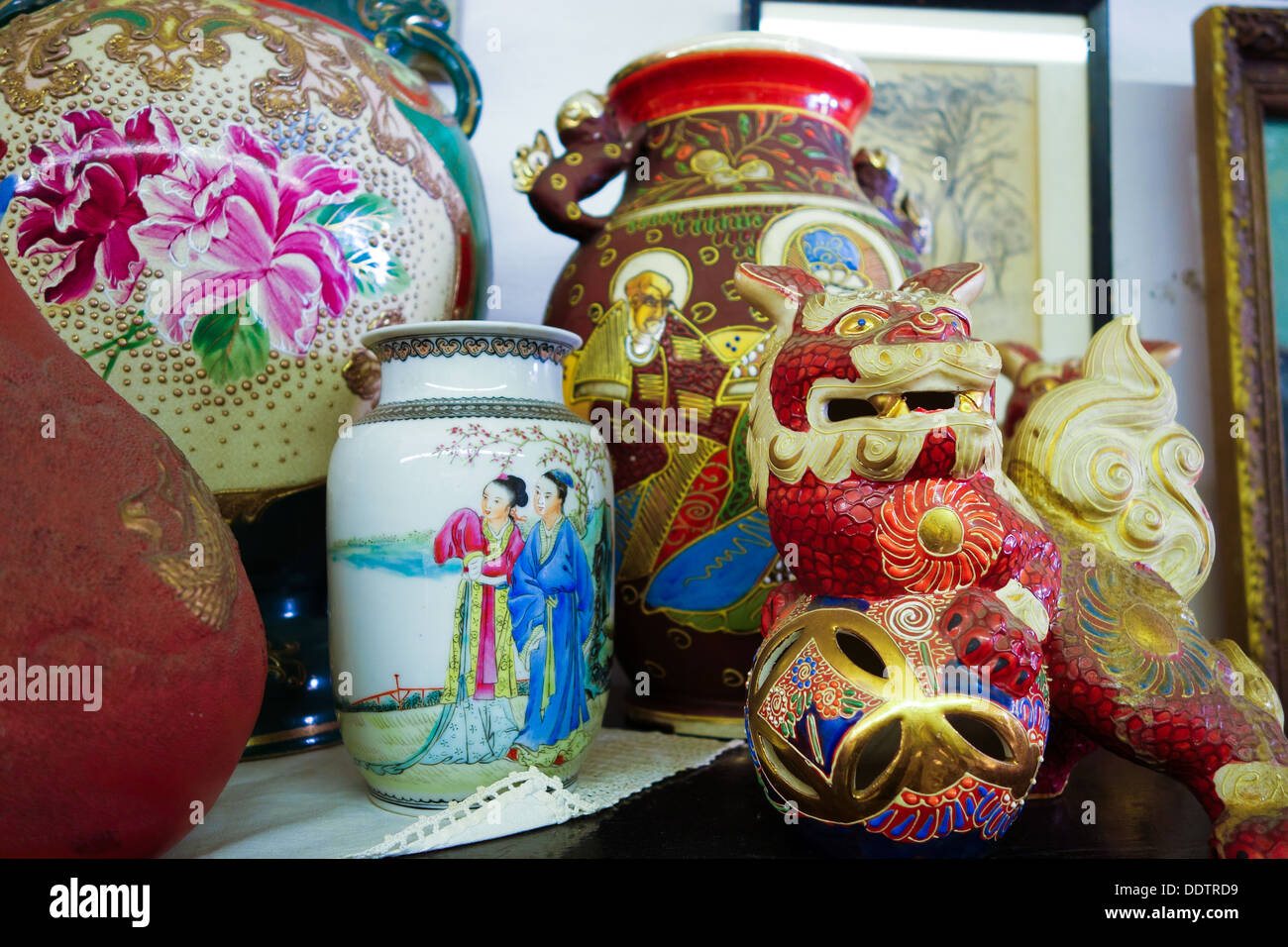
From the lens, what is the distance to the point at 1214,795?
2.30ft

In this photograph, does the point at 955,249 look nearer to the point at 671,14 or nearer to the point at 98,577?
the point at 671,14

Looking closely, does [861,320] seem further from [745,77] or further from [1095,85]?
[1095,85]

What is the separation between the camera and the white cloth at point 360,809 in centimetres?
70

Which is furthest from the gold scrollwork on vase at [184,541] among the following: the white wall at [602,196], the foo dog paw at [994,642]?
the white wall at [602,196]

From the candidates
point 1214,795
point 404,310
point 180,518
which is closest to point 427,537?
point 180,518

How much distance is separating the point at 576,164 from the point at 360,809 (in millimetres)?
687

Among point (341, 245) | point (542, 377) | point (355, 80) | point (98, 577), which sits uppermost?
point (355, 80)

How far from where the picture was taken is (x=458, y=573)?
2.47 feet

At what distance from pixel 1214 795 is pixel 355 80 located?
0.96 meters

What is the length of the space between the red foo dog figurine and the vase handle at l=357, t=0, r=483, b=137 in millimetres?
586

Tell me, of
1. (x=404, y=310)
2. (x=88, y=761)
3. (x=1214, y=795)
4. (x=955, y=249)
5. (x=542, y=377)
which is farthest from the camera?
(x=955, y=249)

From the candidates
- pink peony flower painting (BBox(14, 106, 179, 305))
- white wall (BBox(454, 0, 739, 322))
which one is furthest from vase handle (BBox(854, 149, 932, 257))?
pink peony flower painting (BBox(14, 106, 179, 305))

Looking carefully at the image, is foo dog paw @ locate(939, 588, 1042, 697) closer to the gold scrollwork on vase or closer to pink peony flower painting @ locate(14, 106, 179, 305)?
the gold scrollwork on vase

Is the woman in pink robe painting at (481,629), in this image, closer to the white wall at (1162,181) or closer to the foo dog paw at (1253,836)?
the foo dog paw at (1253,836)
